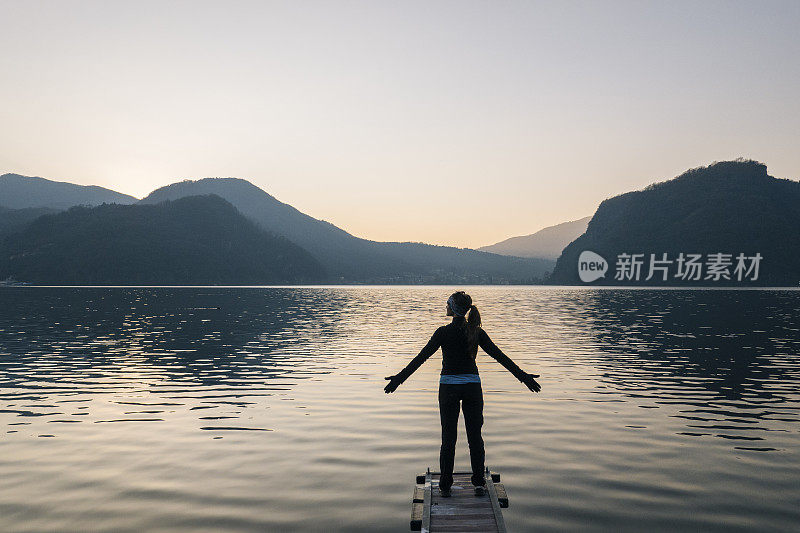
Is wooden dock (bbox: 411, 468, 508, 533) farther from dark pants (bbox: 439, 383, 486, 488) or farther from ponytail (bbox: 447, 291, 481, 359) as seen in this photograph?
ponytail (bbox: 447, 291, 481, 359)

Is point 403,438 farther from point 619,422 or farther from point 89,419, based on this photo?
point 89,419

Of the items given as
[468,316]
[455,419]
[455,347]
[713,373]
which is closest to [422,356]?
[455,347]

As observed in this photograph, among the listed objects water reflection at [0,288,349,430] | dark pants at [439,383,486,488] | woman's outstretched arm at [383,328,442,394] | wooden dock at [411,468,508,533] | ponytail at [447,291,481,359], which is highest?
ponytail at [447,291,481,359]

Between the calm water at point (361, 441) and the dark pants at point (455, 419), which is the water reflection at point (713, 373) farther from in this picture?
the dark pants at point (455, 419)

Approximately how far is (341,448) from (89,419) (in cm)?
853

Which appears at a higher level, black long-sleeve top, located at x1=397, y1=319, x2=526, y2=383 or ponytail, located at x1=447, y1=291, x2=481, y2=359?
ponytail, located at x1=447, y1=291, x2=481, y2=359

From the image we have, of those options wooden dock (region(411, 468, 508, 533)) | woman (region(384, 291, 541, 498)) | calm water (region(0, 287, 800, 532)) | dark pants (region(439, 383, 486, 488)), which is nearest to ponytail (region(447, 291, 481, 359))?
woman (region(384, 291, 541, 498))

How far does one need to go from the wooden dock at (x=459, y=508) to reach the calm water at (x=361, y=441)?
763mm

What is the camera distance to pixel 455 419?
32.9 ft

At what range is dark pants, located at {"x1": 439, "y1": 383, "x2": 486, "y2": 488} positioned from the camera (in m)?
9.94

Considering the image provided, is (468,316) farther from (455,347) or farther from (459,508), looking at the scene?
(459,508)

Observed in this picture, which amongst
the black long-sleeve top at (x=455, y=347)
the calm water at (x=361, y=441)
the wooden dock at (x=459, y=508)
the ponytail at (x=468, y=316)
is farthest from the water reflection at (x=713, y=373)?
the ponytail at (x=468, y=316)

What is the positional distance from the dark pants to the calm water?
3.65 feet

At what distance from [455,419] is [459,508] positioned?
1332mm
